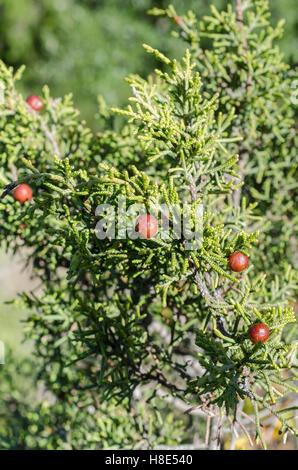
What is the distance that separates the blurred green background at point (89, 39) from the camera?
26.4ft

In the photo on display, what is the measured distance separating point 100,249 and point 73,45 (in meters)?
8.11

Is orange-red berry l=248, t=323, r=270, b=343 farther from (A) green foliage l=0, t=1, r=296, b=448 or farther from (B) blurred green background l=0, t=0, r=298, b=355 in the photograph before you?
(B) blurred green background l=0, t=0, r=298, b=355

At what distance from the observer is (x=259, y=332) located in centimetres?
126

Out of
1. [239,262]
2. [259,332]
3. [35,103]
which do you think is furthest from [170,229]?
[35,103]

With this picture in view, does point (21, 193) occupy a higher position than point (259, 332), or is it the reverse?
point (21, 193)

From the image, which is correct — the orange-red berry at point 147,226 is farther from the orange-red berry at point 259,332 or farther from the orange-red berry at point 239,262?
the orange-red berry at point 259,332

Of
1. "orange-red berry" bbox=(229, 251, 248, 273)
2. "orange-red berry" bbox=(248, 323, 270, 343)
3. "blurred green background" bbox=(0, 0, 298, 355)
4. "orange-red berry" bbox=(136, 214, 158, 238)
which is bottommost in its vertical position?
"orange-red berry" bbox=(248, 323, 270, 343)

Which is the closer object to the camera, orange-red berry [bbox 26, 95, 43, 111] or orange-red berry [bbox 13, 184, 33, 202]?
orange-red berry [bbox 13, 184, 33, 202]

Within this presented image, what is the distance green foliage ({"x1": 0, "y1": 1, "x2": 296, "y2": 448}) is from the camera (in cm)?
132

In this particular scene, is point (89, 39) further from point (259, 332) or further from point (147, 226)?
point (259, 332)

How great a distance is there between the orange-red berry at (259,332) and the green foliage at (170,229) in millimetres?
42
